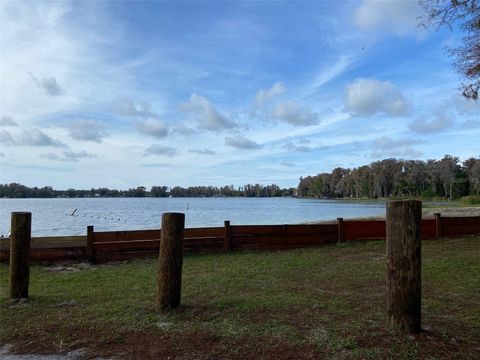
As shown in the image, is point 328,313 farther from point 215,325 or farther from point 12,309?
point 12,309

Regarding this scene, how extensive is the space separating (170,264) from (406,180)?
12655 cm

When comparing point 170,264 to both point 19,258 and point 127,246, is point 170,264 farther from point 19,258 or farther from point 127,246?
point 127,246

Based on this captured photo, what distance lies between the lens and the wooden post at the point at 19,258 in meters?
6.36

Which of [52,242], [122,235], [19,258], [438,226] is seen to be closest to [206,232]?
[122,235]

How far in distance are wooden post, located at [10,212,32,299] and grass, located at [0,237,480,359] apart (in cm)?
25

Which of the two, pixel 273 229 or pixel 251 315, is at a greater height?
pixel 273 229

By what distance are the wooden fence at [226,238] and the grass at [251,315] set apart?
6.10 ft

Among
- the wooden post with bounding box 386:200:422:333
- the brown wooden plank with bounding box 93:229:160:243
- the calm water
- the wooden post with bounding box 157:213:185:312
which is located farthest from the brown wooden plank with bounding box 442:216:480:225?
the calm water

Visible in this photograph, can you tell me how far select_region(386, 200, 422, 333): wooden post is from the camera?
4.30m

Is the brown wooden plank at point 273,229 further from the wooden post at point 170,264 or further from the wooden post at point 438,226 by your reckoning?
the wooden post at point 170,264

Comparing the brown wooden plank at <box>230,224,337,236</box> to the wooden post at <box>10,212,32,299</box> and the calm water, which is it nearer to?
the wooden post at <box>10,212,32,299</box>

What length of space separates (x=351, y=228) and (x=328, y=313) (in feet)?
27.3

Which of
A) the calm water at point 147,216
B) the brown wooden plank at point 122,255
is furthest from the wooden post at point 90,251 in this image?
the calm water at point 147,216

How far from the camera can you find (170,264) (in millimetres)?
5559
